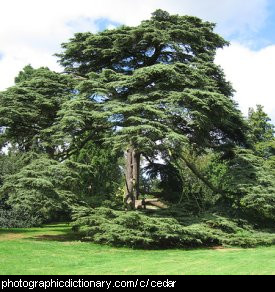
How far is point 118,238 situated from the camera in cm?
1712

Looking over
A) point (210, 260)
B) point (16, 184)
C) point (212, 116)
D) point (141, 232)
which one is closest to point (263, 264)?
point (210, 260)

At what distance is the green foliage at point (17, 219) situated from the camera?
26764 millimetres

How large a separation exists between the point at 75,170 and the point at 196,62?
8.02 m

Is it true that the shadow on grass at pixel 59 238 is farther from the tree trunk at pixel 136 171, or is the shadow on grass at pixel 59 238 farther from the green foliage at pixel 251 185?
the green foliage at pixel 251 185

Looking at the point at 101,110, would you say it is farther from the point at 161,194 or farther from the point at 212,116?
the point at 161,194

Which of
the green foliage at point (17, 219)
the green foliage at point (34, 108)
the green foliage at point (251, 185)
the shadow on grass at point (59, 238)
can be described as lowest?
the shadow on grass at point (59, 238)

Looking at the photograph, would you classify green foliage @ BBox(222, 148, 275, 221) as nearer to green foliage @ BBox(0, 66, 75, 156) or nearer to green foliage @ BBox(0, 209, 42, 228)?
green foliage @ BBox(0, 66, 75, 156)

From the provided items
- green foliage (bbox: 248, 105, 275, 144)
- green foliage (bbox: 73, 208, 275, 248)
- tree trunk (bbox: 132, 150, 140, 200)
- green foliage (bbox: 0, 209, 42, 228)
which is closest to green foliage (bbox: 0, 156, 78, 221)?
green foliage (bbox: 73, 208, 275, 248)

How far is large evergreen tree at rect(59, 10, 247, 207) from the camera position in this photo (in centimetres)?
1762

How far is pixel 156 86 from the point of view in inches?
744

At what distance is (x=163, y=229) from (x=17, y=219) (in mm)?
14259

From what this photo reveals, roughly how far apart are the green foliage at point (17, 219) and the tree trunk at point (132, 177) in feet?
29.8

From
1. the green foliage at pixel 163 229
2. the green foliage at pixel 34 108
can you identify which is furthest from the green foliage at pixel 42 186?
the green foliage at pixel 34 108

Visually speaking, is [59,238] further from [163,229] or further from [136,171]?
[163,229]
